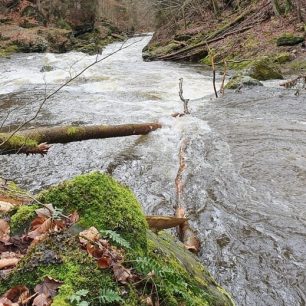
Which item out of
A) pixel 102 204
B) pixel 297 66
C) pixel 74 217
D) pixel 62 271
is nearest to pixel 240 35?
pixel 297 66

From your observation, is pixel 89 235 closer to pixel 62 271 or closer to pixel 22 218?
pixel 62 271

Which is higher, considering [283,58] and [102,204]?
[102,204]

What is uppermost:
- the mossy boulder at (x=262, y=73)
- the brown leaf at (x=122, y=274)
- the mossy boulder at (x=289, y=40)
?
the mossy boulder at (x=289, y=40)

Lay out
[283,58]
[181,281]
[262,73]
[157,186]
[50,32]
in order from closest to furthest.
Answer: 1. [181,281]
2. [157,186]
3. [262,73]
4. [283,58]
5. [50,32]

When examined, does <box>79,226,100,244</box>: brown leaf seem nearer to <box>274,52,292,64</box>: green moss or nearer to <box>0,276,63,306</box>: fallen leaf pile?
<box>0,276,63,306</box>: fallen leaf pile

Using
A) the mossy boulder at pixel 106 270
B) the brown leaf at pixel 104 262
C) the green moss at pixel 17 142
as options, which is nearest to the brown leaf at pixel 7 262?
the mossy boulder at pixel 106 270

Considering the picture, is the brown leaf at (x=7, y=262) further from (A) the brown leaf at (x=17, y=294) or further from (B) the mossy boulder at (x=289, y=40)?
(B) the mossy boulder at (x=289, y=40)

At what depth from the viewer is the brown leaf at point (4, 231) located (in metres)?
2.57

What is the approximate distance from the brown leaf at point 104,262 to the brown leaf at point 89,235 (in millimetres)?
164

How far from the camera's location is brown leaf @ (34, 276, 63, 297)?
200 centimetres

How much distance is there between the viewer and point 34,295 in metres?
1.99

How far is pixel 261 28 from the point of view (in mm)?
22000

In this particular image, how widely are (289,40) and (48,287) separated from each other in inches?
737

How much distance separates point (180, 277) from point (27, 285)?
37.6 inches
